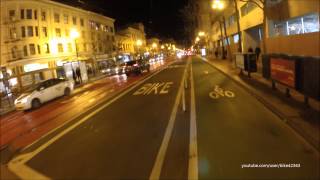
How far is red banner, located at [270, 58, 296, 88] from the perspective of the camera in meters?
11.6

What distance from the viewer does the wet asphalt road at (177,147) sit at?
676 cm

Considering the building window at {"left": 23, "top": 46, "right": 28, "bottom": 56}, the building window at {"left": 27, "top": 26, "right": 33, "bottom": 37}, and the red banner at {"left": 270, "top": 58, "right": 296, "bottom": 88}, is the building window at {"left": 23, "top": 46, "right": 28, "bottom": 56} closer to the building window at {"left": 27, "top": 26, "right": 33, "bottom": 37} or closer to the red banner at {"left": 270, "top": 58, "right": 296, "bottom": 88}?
the building window at {"left": 27, "top": 26, "right": 33, "bottom": 37}

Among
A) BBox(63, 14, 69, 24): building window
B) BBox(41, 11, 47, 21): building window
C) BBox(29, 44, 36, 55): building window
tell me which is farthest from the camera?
BBox(63, 14, 69, 24): building window

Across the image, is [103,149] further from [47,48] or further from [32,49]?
[47,48]

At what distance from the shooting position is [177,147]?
Result: 8.42m

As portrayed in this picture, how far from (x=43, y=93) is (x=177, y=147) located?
1579 centimetres

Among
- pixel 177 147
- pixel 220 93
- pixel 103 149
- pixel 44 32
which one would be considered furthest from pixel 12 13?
pixel 177 147

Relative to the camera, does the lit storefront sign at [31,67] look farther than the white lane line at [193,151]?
Yes

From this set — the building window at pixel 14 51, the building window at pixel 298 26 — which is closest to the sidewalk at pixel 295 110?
the building window at pixel 298 26

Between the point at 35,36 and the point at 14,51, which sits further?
the point at 35,36

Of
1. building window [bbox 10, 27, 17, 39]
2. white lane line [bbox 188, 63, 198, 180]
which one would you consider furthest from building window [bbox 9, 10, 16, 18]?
white lane line [bbox 188, 63, 198, 180]

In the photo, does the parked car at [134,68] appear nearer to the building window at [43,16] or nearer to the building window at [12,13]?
the building window at [43,16]

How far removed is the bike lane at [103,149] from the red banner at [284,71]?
4404 mm

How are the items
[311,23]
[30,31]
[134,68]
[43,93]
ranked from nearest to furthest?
[311,23] → [43,93] → [134,68] → [30,31]
